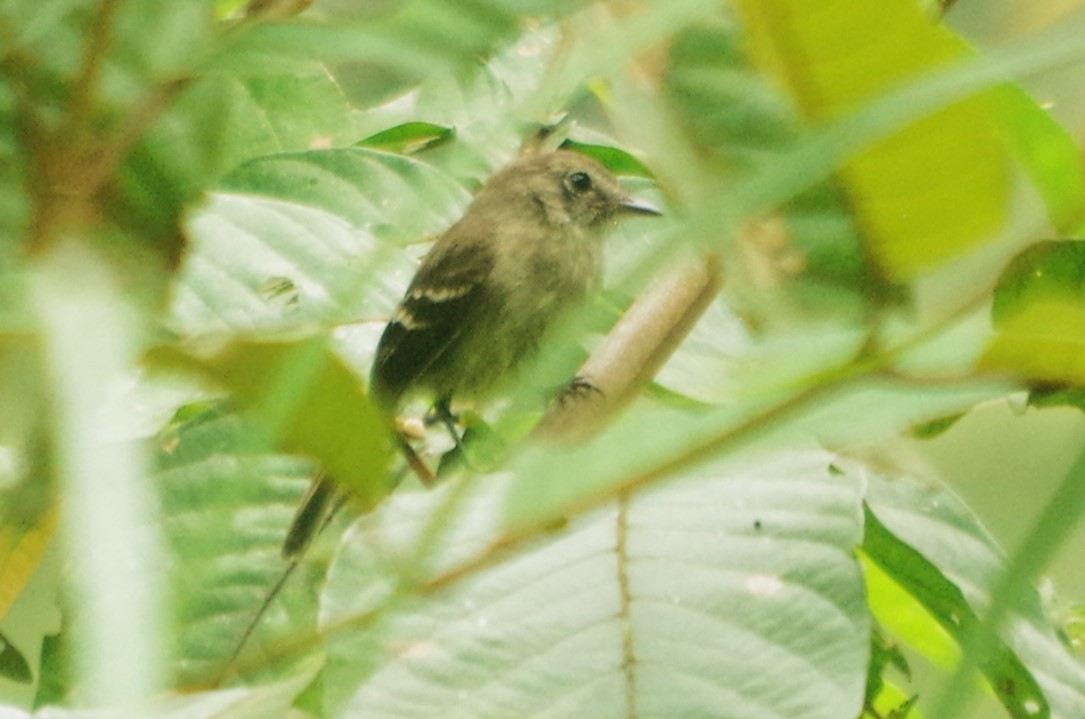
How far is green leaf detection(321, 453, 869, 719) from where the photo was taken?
0.50 metres

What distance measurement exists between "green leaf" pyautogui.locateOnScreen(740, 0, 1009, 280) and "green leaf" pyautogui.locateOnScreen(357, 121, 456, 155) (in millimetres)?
596

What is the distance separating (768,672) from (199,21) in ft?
1.04

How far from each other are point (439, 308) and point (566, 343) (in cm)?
183

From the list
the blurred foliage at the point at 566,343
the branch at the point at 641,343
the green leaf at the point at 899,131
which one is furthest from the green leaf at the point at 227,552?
the green leaf at the point at 899,131

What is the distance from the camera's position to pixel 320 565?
2.13 ft

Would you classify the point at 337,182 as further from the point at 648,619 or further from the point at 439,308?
the point at 439,308

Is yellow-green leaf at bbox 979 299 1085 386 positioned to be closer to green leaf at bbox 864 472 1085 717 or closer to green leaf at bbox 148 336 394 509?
green leaf at bbox 148 336 394 509

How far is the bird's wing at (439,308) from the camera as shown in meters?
1.86

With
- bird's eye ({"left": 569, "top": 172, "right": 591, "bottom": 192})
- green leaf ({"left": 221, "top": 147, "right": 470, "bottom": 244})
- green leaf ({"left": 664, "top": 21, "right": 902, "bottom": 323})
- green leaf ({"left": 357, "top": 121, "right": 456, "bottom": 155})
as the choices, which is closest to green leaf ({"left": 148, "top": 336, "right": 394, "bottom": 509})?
green leaf ({"left": 664, "top": 21, "right": 902, "bottom": 323})

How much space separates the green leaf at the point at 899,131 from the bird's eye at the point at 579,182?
195 centimetres

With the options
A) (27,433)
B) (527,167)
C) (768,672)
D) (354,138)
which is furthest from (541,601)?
(527,167)

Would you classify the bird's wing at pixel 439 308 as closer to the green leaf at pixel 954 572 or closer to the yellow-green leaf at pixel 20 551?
the green leaf at pixel 954 572

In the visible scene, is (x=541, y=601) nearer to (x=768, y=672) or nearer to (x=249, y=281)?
(x=768, y=672)

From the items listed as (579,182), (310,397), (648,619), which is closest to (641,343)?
(648,619)
